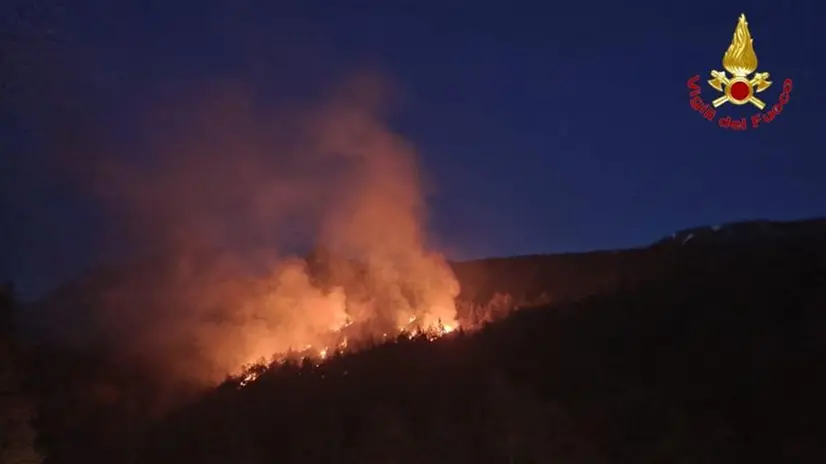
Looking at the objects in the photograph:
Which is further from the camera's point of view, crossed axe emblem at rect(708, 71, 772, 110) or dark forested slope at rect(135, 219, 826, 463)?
crossed axe emblem at rect(708, 71, 772, 110)

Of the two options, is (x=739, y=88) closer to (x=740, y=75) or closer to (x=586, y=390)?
(x=740, y=75)

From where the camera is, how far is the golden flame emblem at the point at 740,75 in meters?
18.3

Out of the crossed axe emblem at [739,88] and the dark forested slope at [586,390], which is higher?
the crossed axe emblem at [739,88]

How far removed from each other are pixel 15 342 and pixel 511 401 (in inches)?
435

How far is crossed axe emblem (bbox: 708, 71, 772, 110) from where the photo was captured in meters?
18.6

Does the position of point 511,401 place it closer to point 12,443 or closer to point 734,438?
point 734,438

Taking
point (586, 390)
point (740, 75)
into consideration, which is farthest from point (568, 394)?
point (740, 75)

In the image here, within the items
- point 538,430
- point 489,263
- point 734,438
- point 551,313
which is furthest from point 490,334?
point 489,263

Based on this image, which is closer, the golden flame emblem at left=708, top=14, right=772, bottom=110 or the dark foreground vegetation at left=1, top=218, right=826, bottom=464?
the dark foreground vegetation at left=1, top=218, right=826, bottom=464

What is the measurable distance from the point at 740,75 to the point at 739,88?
0.48m

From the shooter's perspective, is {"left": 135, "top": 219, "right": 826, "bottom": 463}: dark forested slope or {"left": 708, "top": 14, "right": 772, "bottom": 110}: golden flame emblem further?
{"left": 708, "top": 14, "right": 772, "bottom": 110}: golden flame emblem

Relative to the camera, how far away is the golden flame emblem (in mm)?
18297

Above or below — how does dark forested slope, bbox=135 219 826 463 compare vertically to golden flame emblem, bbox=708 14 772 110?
below

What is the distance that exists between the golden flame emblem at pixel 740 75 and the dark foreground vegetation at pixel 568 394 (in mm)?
3431
